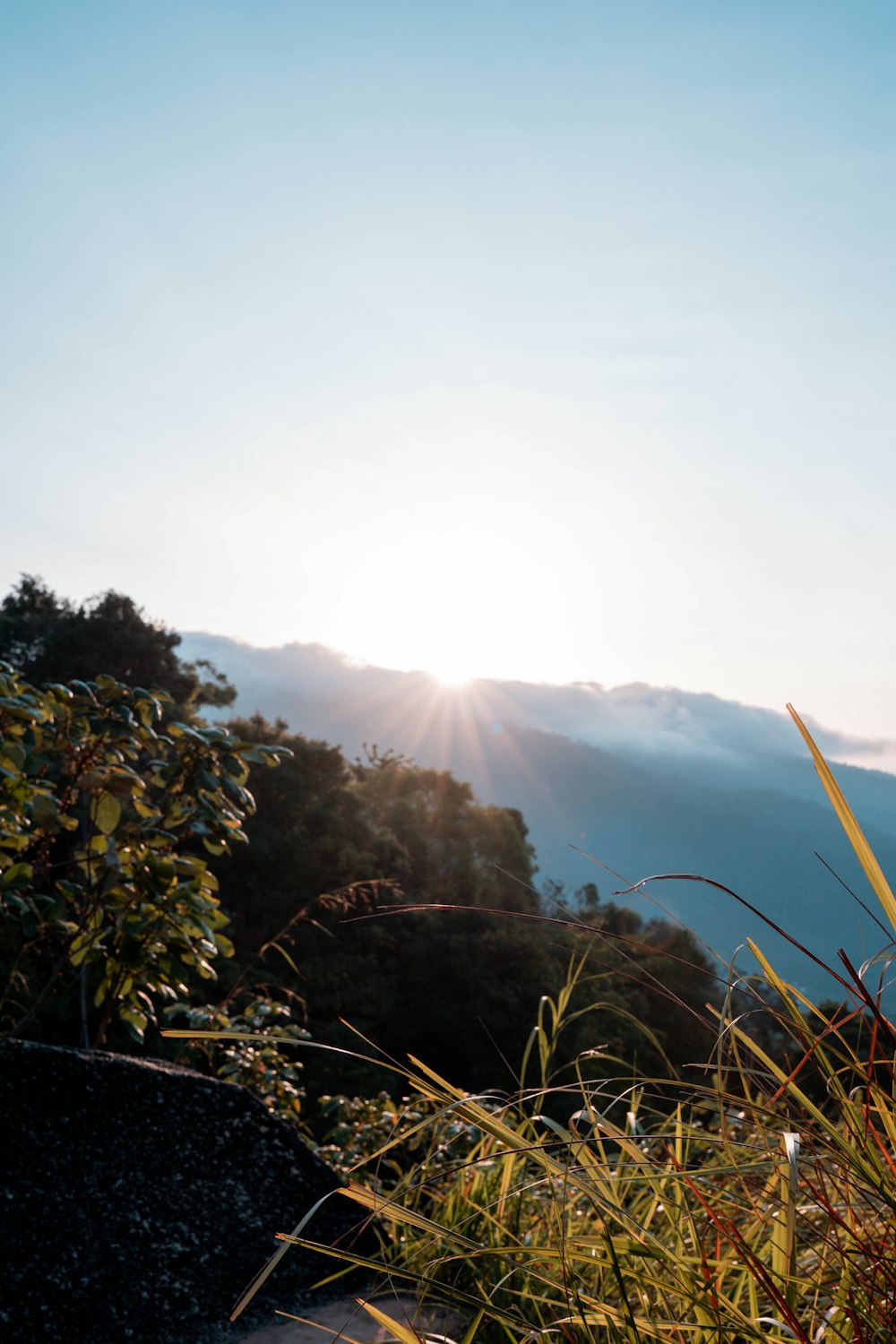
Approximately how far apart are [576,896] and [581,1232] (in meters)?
20.9

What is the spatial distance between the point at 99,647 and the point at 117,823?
14.7m

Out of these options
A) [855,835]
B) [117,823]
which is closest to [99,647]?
[117,823]

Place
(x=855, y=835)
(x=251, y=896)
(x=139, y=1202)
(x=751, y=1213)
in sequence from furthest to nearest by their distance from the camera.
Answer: (x=251, y=896) → (x=139, y=1202) → (x=751, y=1213) → (x=855, y=835)

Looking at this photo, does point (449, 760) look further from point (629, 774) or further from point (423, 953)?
point (423, 953)

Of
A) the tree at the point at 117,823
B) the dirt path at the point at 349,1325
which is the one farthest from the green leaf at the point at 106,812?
the dirt path at the point at 349,1325

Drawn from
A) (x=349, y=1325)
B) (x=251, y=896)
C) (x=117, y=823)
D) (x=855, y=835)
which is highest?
(x=855, y=835)

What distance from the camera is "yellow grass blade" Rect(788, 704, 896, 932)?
0.79 metres

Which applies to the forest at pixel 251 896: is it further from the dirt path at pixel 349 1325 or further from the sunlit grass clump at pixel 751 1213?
the dirt path at pixel 349 1325

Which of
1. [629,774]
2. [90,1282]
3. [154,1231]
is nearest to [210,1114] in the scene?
[154,1231]

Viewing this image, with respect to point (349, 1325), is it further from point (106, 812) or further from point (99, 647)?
point (99, 647)

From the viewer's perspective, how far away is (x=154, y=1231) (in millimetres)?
2178

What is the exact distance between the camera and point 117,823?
2707mm

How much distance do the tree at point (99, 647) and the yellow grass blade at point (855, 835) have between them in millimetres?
15640

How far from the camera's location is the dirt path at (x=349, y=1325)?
174 cm
